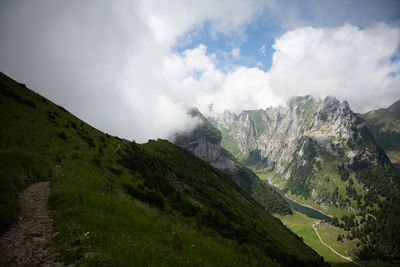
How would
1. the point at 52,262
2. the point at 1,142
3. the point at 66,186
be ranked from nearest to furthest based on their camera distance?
1. the point at 52,262
2. the point at 66,186
3. the point at 1,142

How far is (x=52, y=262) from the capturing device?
7.73 meters

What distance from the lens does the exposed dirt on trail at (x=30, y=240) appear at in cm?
761

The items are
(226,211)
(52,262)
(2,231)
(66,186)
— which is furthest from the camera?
(226,211)

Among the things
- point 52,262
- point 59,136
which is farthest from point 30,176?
point 59,136

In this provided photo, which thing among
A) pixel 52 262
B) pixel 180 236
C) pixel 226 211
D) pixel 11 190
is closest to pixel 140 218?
pixel 180 236

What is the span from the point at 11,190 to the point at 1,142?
15747mm

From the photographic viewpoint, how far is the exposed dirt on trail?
7.61 metres

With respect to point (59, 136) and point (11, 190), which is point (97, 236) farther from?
point (59, 136)

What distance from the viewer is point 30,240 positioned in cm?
888

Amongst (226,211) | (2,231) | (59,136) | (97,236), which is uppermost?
(59,136)

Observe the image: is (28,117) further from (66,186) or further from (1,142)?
(66,186)

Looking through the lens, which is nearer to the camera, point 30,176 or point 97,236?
point 97,236

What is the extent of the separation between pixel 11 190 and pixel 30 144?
1904 centimetres

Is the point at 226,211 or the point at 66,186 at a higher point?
the point at 66,186
